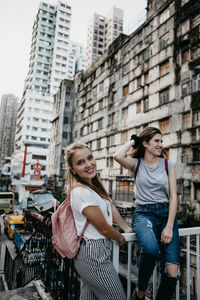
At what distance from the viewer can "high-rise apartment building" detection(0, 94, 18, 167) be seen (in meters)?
126

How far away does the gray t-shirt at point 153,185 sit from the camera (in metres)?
2.65

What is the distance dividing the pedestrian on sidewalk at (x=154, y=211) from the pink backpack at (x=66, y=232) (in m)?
0.73

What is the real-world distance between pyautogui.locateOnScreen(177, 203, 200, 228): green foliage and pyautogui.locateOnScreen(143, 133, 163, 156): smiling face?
15361 millimetres

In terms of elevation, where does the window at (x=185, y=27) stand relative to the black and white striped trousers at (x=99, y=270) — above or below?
above

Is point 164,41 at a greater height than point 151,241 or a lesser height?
greater

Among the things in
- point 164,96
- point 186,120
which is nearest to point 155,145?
point 186,120

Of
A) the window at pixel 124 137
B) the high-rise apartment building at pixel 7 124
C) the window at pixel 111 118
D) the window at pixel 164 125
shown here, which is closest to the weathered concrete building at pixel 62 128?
the window at pixel 111 118

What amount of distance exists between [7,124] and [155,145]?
452ft

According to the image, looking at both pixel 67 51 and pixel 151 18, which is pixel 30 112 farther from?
pixel 151 18

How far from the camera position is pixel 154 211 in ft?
8.44

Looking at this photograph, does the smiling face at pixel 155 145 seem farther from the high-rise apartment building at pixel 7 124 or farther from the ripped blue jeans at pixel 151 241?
the high-rise apartment building at pixel 7 124

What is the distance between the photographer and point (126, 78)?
28.1m

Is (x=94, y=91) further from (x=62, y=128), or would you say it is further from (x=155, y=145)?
(x=155, y=145)

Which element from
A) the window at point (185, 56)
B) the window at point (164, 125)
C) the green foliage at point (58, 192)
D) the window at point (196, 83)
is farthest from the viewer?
the green foliage at point (58, 192)
